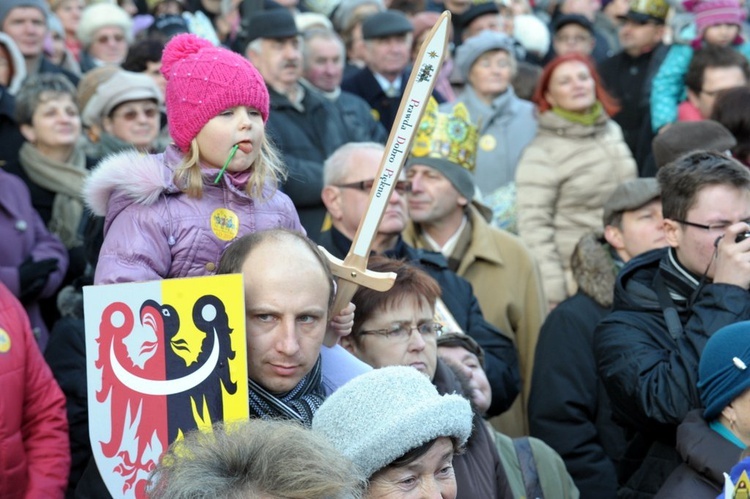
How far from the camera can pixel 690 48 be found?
31.3 ft

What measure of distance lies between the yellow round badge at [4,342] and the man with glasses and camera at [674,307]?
7.44 ft

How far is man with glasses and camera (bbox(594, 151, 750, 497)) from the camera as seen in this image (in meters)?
4.83

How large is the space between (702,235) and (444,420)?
2104 millimetres

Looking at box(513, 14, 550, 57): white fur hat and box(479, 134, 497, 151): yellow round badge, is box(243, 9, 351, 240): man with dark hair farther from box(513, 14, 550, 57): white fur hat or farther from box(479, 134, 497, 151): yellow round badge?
box(513, 14, 550, 57): white fur hat

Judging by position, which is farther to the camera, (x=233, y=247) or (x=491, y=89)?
(x=491, y=89)

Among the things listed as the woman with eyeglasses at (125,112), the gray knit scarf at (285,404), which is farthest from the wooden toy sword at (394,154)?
the woman with eyeglasses at (125,112)

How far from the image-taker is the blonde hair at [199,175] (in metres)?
3.88

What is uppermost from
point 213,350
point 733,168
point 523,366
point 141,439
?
point 733,168

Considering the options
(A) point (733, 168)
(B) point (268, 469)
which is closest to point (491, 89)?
(A) point (733, 168)

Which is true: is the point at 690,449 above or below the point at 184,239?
below

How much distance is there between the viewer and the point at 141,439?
3.23 m

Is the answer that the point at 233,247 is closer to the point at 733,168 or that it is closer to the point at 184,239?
the point at 184,239

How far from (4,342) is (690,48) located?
6.32 m

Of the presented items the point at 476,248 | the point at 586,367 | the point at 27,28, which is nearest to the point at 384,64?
the point at 27,28
